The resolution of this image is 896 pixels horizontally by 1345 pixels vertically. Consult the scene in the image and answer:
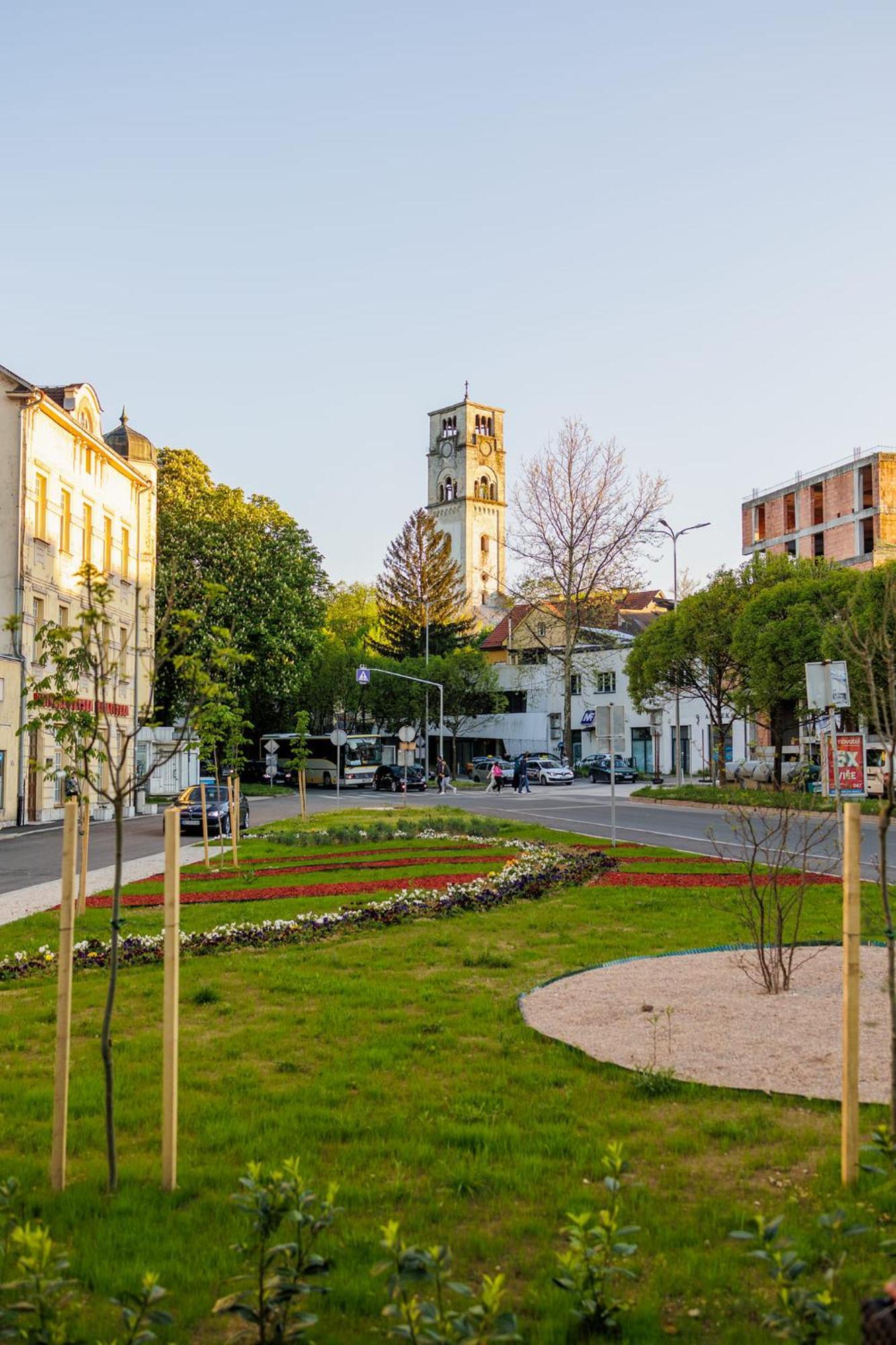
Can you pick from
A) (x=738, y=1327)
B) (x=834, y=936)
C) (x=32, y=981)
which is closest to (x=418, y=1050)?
(x=738, y=1327)

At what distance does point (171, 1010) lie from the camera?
5.19m

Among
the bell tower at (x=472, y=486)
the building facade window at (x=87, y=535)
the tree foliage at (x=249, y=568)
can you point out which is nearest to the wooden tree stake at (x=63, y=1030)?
the building facade window at (x=87, y=535)

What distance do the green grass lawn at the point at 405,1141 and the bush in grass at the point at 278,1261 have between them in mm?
155

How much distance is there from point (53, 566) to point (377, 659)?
46.3m

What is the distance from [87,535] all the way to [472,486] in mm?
87385

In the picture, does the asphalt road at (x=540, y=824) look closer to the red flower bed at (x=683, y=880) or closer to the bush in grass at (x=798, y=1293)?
the red flower bed at (x=683, y=880)

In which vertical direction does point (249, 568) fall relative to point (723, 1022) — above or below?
above

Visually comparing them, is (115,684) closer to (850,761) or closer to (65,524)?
(850,761)

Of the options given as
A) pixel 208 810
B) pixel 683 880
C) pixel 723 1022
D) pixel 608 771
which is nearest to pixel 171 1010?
pixel 723 1022

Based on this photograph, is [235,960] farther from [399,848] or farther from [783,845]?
[399,848]

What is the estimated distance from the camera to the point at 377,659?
81.9 meters

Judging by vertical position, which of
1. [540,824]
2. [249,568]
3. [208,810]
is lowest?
[540,824]

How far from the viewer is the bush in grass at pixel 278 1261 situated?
3.58m

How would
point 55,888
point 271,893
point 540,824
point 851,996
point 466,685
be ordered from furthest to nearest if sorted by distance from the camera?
1. point 466,685
2. point 540,824
3. point 55,888
4. point 271,893
5. point 851,996
